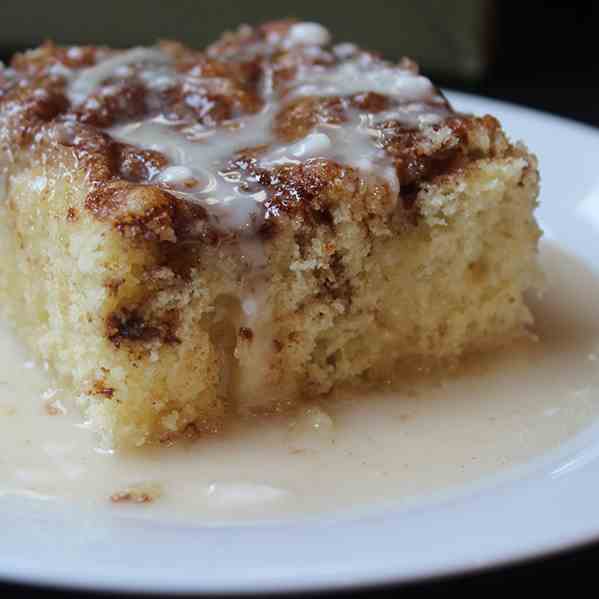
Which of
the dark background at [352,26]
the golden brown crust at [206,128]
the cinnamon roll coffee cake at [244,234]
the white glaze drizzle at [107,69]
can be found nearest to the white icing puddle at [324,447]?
the cinnamon roll coffee cake at [244,234]

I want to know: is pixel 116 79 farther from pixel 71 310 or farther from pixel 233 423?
pixel 233 423

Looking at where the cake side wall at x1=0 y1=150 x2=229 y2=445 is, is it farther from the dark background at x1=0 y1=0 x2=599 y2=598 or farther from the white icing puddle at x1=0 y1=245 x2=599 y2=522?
the dark background at x1=0 y1=0 x2=599 y2=598

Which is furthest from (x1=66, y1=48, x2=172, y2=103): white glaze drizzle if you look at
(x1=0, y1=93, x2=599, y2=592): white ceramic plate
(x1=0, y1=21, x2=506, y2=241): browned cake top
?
(x1=0, y1=93, x2=599, y2=592): white ceramic plate

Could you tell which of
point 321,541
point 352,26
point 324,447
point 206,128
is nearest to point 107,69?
point 206,128

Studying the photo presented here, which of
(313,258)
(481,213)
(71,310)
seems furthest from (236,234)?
(481,213)

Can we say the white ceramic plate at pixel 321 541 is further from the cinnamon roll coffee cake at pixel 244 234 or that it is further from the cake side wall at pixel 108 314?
the cinnamon roll coffee cake at pixel 244 234

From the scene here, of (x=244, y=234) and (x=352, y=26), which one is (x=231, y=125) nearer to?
(x=244, y=234)

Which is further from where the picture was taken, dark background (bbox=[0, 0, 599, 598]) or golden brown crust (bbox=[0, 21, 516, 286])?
dark background (bbox=[0, 0, 599, 598])
